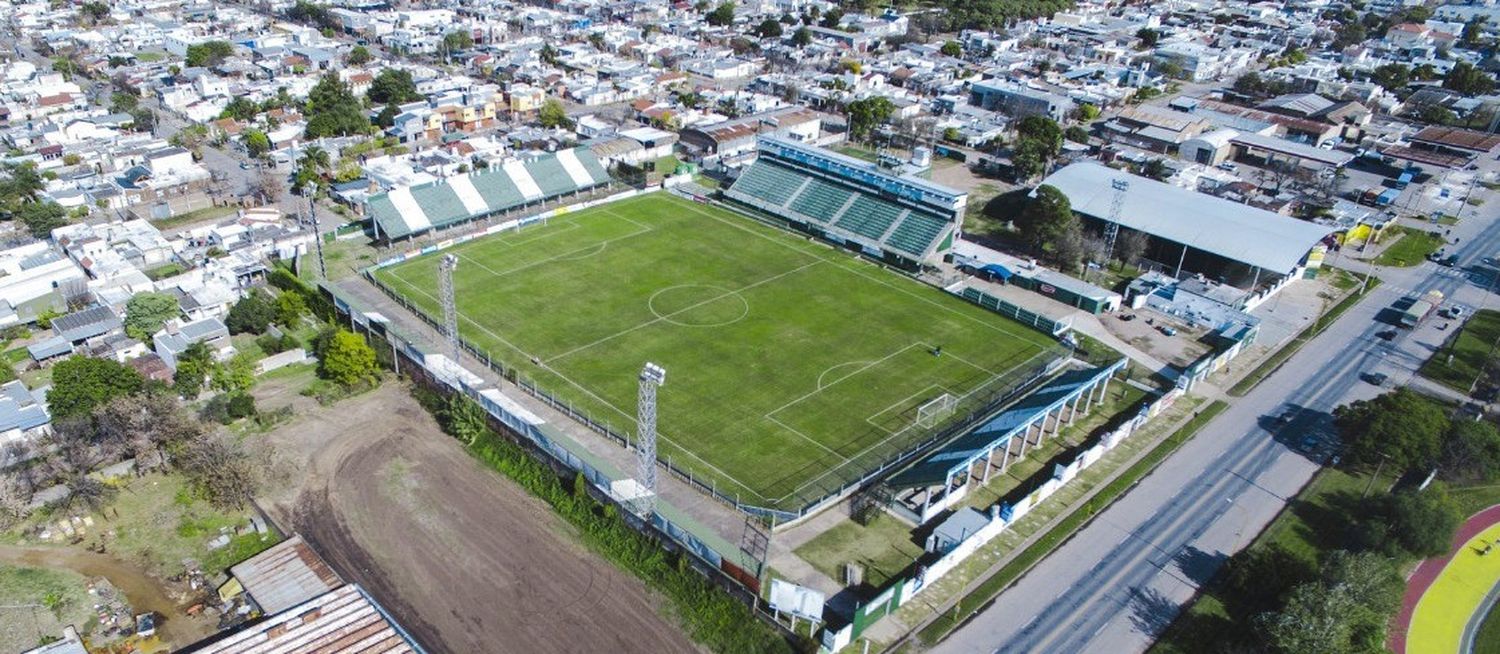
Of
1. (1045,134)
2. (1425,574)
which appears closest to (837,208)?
(1045,134)

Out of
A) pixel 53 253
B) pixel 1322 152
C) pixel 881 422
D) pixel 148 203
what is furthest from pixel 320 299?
pixel 1322 152

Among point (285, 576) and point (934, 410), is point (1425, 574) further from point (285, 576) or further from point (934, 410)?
point (285, 576)

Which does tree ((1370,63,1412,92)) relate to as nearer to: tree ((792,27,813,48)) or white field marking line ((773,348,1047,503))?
tree ((792,27,813,48))

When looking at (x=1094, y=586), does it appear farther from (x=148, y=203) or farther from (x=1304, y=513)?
(x=148, y=203)

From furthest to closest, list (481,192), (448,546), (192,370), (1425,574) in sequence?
(481,192), (192,370), (1425,574), (448,546)

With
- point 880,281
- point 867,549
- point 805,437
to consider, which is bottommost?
point 867,549

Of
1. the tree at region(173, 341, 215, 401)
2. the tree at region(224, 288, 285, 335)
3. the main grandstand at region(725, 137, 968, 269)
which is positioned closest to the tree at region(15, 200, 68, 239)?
the tree at region(224, 288, 285, 335)
